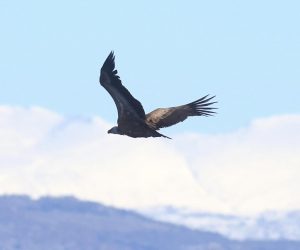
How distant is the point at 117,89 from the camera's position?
135 ft

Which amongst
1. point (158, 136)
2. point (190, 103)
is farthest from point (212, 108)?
point (158, 136)

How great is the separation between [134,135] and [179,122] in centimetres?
211

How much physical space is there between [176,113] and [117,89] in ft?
11.4

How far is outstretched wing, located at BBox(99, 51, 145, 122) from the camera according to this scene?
40969mm

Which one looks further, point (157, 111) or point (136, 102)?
point (157, 111)

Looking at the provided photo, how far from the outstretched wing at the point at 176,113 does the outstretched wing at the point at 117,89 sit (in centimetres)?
144

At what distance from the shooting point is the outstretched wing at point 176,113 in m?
43.2

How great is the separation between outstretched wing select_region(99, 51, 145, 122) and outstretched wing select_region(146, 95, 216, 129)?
1442mm

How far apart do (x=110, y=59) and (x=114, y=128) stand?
2901 mm

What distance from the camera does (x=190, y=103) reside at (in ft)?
146

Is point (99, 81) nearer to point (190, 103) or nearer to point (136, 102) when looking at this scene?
point (136, 102)

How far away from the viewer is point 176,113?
44.2 metres

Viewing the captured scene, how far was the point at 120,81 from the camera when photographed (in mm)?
41062

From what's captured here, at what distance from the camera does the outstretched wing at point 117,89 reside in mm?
A: 40969
